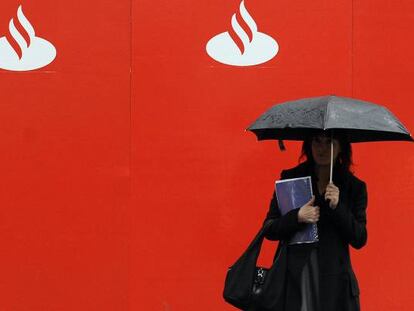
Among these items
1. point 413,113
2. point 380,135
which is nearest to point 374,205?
point 413,113

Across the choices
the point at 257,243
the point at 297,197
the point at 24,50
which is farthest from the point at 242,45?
the point at 257,243

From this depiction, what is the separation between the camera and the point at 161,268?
4.98 m

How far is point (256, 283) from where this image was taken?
139 inches

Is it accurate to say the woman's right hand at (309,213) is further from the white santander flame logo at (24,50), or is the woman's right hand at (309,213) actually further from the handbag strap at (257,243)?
the white santander flame logo at (24,50)

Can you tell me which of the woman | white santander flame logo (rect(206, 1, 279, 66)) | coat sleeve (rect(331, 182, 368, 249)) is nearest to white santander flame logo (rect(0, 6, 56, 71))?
white santander flame logo (rect(206, 1, 279, 66))

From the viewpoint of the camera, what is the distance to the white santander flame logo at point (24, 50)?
491 centimetres

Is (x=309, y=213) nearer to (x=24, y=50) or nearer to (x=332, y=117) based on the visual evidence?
(x=332, y=117)

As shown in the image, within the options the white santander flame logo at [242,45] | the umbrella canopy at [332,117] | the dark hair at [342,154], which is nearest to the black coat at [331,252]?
the dark hair at [342,154]

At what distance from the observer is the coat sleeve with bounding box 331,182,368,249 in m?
3.38

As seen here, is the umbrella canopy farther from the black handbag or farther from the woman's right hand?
the black handbag

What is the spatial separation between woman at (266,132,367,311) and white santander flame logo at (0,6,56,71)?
228cm

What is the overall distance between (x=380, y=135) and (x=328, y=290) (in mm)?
936

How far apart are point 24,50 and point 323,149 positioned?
2.43 meters

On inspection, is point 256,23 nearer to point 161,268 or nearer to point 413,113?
point 413,113
